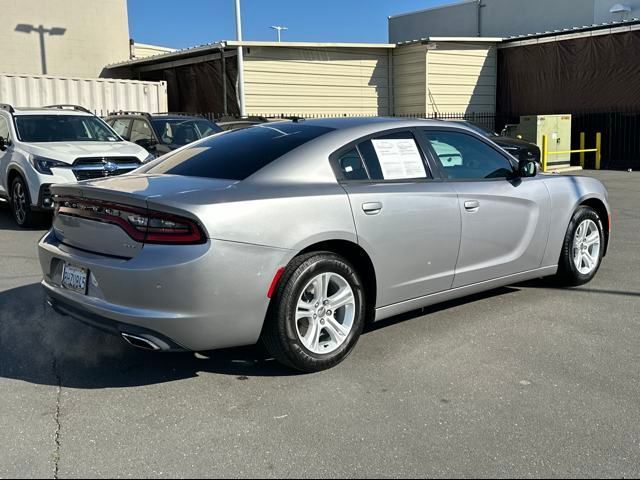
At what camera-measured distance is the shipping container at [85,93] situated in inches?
658

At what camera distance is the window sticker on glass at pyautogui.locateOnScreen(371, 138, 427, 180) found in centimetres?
450

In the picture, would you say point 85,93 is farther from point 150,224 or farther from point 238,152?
point 150,224

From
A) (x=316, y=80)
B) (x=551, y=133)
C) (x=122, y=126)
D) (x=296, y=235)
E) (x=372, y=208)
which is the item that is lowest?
(x=296, y=235)

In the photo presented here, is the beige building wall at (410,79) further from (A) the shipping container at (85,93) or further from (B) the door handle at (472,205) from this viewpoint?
(B) the door handle at (472,205)

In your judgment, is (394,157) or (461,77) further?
(461,77)

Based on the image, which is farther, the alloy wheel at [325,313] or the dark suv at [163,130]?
the dark suv at [163,130]

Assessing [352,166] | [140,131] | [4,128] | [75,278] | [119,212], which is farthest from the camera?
[140,131]

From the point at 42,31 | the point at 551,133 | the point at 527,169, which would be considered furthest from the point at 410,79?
the point at 527,169

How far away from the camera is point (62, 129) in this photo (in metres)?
10.3

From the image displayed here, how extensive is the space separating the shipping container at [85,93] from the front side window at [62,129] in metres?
7.19

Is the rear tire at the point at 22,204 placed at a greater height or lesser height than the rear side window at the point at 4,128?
lesser

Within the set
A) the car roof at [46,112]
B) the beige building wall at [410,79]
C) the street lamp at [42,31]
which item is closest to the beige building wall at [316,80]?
the beige building wall at [410,79]

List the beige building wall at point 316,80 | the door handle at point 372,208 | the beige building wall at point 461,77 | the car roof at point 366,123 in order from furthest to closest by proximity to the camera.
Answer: the beige building wall at point 461,77 → the beige building wall at point 316,80 → the car roof at point 366,123 → the door handle at point 372,208

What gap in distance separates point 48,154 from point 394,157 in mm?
6314
